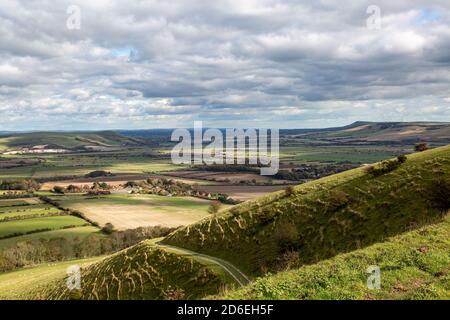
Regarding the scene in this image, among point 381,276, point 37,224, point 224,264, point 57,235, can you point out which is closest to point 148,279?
point 224,264

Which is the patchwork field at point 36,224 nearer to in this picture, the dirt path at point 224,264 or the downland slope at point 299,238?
the downland slope at point 299,238

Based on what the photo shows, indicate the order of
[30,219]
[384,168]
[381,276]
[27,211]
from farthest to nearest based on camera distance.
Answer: [27,211] → [30,219] → [384,168] → [381,276]

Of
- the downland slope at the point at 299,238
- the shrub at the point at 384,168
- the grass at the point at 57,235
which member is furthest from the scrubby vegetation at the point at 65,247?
Answer: the shrub at the point at 384,168

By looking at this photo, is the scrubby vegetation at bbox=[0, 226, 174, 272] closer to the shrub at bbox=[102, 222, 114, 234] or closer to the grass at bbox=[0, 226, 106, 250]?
the shrub at bbox=[102, 222, 114, 234]

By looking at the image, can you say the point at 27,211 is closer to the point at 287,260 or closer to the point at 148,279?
the point at 148,279

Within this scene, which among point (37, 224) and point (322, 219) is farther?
point (37, 224)

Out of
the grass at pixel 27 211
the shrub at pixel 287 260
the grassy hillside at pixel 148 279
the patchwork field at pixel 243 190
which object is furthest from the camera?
the patchwork field at pixel 243 190
